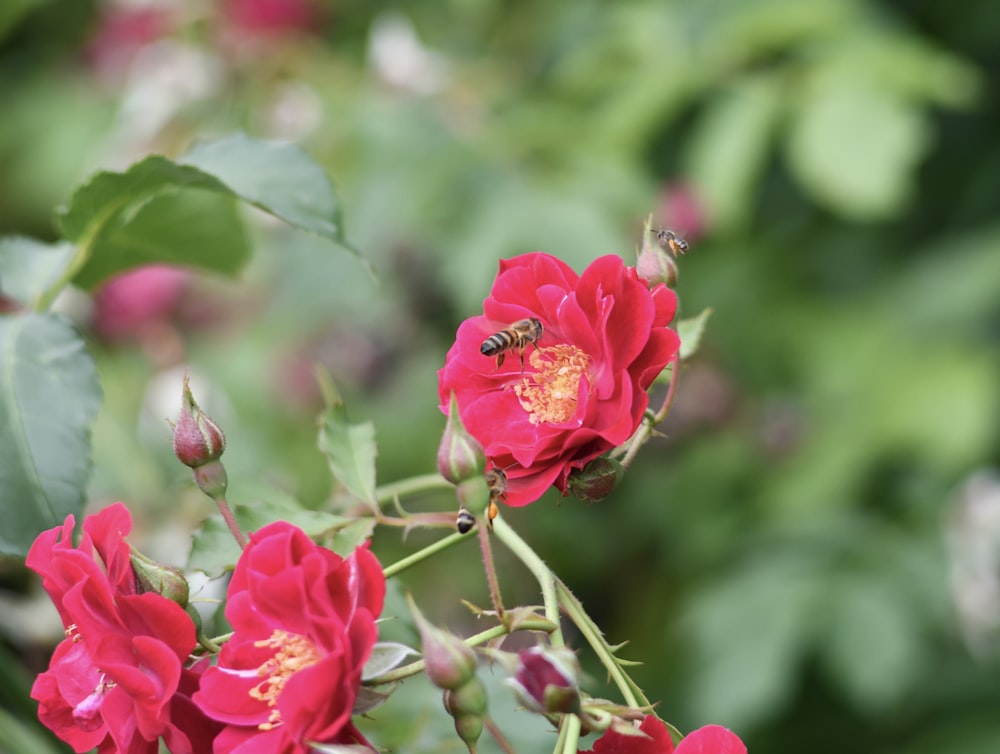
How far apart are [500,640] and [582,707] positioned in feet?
0.16

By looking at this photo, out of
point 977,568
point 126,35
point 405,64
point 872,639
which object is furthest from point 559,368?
point 126,35

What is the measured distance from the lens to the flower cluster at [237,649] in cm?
39

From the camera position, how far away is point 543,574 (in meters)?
0.43

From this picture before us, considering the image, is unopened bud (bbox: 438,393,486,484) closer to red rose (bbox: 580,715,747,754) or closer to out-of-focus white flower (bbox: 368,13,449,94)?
red rose (bbox: 580,715,747,754)

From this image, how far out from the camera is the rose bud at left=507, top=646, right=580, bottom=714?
36 cm

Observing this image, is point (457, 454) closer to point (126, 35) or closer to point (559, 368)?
point (559, 368)

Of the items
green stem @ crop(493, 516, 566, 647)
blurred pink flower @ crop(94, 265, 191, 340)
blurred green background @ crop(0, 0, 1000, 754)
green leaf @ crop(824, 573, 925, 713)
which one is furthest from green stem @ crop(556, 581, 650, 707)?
blurred pink flower @ crop(94, 265, 191, 340)

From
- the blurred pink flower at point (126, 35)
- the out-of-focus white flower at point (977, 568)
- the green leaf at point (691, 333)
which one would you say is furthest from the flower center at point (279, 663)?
the blurred pink flower at point (126, 35)

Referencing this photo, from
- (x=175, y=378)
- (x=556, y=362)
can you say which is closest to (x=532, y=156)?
(x=175, y=378)

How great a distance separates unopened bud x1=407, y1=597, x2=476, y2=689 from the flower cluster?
1.1 inches

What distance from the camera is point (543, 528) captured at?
1812 millimetres

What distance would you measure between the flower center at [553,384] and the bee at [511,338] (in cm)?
1

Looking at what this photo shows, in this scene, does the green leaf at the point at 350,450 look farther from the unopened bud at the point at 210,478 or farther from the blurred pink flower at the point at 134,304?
the blurred pink flower at the point at 134,304

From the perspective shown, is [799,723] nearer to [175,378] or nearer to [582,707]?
[175,378]
